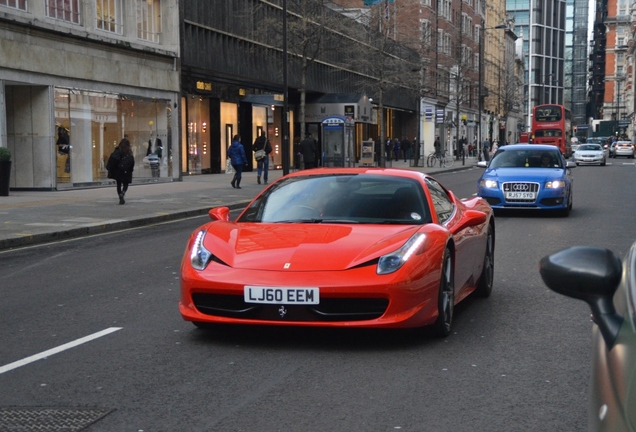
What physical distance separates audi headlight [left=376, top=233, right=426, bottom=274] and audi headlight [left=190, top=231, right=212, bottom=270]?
3.94 ft

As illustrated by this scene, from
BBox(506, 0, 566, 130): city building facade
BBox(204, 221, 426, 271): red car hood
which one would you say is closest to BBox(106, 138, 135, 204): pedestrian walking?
BBox(204, 221, 426, 271): red car hood

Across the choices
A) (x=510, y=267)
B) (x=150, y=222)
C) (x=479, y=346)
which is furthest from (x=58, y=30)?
(x=479, y=346)

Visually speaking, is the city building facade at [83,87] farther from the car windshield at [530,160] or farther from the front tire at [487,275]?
the front tire at [487,275]

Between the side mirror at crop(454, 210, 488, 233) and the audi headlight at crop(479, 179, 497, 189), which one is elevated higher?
the side mirror at crop(454, 210, 488, 233)

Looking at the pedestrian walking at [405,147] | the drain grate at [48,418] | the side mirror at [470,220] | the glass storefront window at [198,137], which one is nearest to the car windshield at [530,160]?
the side mirror at [470,220]

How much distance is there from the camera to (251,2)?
149 feet

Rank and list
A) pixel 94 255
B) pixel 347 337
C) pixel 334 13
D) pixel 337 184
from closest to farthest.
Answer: pixel 347 337 → pixel 337 184 → pixel 94 255 → pixel 334 13

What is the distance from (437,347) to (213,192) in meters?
21.8

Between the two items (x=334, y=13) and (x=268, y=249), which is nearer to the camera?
(x=268, y=249)

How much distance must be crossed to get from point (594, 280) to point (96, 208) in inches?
772

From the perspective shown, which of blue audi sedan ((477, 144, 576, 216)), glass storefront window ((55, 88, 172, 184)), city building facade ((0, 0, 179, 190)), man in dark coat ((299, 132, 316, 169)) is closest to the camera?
blue audi sedan ((477, 144, 576, 216))

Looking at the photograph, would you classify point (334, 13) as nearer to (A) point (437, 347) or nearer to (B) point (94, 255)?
(B) point (94, 255)

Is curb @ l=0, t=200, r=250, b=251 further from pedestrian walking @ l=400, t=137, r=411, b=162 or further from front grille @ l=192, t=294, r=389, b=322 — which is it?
pedestrian walking @ l=400, t=137, r=411, b=162

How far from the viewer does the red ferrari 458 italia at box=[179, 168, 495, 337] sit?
6.22m
